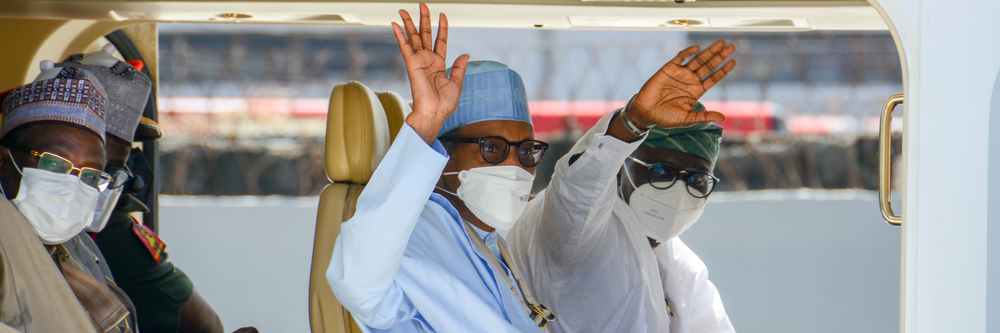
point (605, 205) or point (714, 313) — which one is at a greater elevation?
point (605, 205)

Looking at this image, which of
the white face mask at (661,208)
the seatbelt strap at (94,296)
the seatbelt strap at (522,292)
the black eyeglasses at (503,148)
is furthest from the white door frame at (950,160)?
the seatbelt strap at (94,296)

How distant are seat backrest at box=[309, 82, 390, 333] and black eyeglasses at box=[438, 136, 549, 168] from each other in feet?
0.84

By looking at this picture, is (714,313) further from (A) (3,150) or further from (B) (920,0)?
(A) (3,150)

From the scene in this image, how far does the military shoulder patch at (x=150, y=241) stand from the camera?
262cm

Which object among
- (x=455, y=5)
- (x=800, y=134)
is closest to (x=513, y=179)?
(x=455, y=5)

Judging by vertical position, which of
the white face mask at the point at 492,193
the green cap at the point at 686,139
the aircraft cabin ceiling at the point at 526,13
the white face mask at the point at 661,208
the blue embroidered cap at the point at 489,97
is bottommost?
the white face mask at the point at 661,208

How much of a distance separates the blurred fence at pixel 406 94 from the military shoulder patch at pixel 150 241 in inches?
171

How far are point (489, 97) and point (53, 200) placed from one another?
1.12 metres

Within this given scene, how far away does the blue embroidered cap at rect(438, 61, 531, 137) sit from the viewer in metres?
1.80

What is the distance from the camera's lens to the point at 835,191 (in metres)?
7.70

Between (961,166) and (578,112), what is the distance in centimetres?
632

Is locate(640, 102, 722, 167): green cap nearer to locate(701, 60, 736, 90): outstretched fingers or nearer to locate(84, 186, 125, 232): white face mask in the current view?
locate(701, 60, 736, 90): outstretched fingers

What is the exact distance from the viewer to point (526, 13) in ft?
7.18

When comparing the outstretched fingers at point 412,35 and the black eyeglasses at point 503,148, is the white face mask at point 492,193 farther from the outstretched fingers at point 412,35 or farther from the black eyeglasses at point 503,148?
the outstretched fingers at point 412,35
